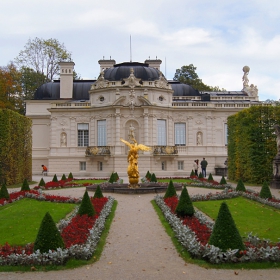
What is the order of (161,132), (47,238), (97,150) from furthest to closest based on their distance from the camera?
(161,132)
(97,150)
(47,238)

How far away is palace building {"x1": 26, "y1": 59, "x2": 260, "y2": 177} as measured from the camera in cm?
3962

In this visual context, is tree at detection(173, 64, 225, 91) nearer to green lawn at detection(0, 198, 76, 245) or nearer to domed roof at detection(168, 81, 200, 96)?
domed roof at detection(168, 81, 200, 96)

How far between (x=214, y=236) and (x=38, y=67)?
162 feet

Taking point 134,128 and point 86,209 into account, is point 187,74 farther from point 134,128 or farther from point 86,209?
point 86,209

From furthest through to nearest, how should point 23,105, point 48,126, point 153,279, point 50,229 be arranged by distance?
1. point 23,105
2. point 48,126
3. point 50,229
4. point 153,279

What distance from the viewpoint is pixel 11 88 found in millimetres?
46062

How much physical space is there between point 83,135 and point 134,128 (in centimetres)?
560

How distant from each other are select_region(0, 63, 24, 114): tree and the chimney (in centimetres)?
568

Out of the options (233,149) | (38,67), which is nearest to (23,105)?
(38,67)

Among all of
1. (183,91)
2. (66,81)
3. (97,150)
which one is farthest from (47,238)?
(183,91)

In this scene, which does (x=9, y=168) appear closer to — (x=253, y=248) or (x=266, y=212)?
(x=266, y=212)

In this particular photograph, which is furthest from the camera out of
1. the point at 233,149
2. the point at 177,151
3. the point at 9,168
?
the point at 177,151

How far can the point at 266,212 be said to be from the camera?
582 inches

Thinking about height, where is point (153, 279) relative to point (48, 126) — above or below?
below
